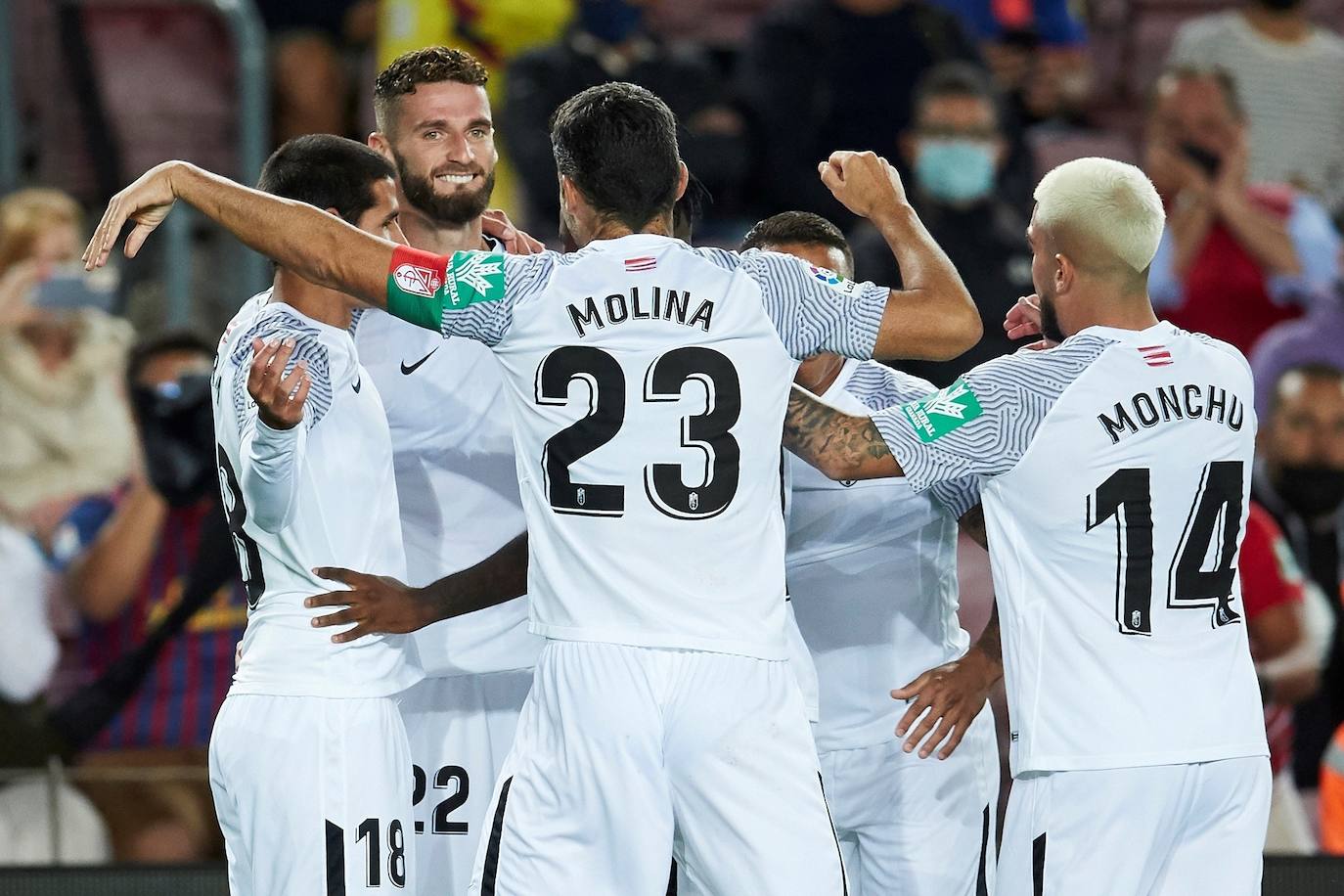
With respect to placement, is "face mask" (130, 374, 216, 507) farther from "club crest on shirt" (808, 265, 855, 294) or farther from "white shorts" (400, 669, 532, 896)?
"club crest on shirt" (808, 265, 855, 294)

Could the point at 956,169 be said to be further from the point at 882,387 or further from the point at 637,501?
the point at 637,501

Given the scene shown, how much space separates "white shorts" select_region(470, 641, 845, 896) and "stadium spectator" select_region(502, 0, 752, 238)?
469 centimetres

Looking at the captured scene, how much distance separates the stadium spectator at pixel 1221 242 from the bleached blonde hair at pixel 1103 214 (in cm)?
457

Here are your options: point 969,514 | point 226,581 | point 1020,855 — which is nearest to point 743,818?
point 1020,855

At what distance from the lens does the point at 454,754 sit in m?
5.09

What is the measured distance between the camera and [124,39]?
359 inches

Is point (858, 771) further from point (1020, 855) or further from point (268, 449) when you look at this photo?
point (268, 449)

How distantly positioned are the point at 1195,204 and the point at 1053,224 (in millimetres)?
4817

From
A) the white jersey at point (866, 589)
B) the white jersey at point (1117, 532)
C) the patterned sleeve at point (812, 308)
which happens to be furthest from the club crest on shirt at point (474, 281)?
the white jersey at point (866, 589)

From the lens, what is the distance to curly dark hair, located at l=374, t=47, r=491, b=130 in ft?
17.2

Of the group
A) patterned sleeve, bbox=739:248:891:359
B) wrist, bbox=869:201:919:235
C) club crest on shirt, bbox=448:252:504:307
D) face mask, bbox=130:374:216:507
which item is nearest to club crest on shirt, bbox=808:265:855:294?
patterned sleeve, bbox=739:248:891:359

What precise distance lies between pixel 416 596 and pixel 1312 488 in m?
Result: 4.67

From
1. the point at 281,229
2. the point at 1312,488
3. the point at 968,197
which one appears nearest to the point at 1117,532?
the point at 281,229

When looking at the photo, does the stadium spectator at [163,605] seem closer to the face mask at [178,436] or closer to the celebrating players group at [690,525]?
the face mask at [178,436]
